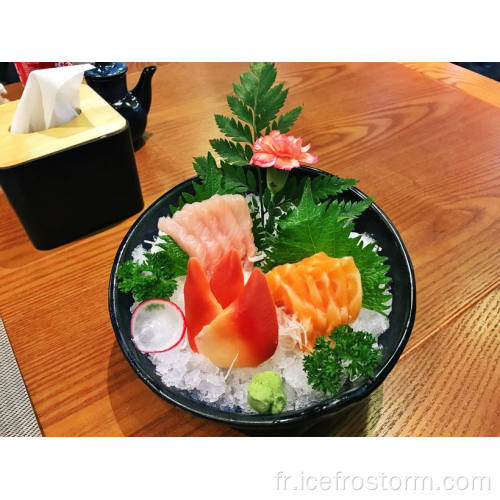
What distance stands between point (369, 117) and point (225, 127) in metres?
0.92

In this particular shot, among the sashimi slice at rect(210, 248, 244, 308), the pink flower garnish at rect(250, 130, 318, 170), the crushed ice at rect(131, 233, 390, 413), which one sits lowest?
the crushed ice at rect(131, 233, 390, 413)

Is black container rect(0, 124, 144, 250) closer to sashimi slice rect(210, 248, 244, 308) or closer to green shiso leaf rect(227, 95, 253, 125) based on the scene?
green shiso leaf rect(227, 95, 253, 125)

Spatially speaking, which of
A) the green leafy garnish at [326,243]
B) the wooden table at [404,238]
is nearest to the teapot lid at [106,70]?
the wooden table at [404,238]

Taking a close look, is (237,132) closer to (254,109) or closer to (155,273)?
(254,109)

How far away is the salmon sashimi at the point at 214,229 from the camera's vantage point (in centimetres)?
88

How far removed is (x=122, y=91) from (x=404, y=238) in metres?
1.09

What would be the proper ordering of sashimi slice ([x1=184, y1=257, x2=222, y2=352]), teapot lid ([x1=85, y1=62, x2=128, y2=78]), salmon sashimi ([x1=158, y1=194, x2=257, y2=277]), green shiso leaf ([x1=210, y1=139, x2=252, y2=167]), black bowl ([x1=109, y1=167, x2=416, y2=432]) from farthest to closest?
teapot lid ([x1=85, y1=62, x2=128, y2=78])
green shiso leaf ([x1=210, y1=139, x2=252, y2=167])
salmon sashimi ([x1=158, y1=194, x2=257, y2=277])
sashimi slice ([x1=184, y1=257, x2=222, y2=352])
black bowl ([x1=109, y1=167, x2=416, y2=432])

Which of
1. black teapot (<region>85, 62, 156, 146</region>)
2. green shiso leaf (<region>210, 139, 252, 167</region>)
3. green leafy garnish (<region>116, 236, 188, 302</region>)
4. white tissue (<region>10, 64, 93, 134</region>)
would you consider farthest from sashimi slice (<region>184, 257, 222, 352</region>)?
black teapot (<region>85, 62, 156, 146</region>)

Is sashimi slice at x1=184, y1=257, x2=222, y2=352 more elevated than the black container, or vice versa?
sashimi slice at x1=184, y1=257, x2=222, y2=352

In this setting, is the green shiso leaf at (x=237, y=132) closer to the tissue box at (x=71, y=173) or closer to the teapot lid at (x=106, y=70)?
the tissue box at (x=71, y=173)

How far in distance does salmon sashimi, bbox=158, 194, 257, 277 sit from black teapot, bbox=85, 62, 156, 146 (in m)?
0.75

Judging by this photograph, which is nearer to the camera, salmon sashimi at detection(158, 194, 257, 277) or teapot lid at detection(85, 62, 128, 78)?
salmon sashimi at detection(158, 194, 257, 277)

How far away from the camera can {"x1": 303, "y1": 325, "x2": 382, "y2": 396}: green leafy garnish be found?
68cm

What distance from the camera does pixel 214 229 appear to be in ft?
2.96
